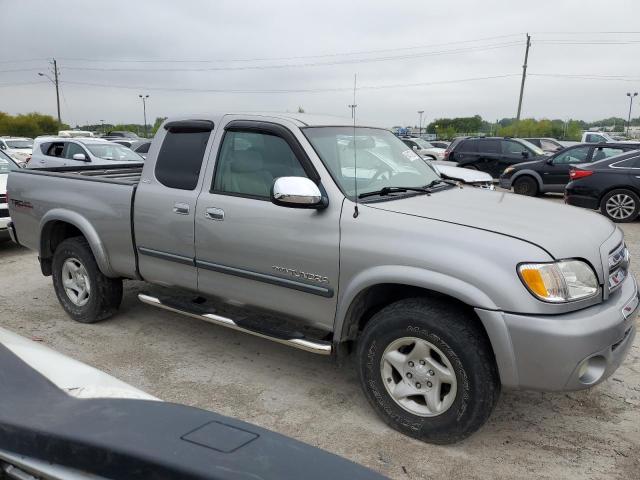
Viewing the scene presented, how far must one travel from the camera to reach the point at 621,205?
35.0ft

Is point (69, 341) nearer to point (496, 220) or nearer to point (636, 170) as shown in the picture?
point (496, 220)

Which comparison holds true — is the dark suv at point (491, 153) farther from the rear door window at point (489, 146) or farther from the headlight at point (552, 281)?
the headlight at point (552, 281)

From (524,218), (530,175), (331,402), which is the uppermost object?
(524,218)

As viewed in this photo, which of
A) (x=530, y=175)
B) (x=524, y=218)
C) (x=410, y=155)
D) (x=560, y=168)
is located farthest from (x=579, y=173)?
(x=524, y=218)

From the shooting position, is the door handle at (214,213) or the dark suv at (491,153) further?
the dark suv at (491,153)

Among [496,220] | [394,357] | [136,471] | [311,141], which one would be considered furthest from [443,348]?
[136,471]

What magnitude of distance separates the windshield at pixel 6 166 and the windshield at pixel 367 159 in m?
6.89

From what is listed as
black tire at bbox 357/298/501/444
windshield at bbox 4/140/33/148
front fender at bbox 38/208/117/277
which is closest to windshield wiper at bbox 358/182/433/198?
black tire at bbox 357/298/501/444

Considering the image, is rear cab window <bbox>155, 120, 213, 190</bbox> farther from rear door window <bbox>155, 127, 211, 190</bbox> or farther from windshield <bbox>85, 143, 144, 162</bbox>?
windshield <bbox>85, 143, 144, 162</bbox>

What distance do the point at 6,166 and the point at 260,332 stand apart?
7.27 meters

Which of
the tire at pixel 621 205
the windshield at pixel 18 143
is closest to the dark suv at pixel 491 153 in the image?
the tire at pixel 621 205

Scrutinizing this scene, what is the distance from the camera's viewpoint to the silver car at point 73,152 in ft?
44.7

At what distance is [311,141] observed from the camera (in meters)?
3.60

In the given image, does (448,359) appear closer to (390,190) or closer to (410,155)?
(390,190)
